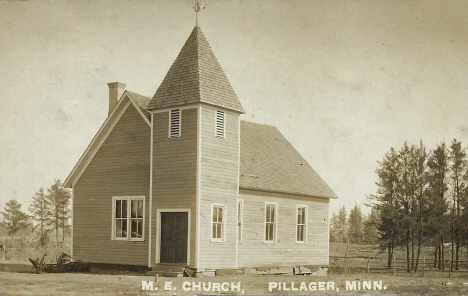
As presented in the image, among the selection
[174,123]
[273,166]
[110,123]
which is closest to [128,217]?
[110,123]

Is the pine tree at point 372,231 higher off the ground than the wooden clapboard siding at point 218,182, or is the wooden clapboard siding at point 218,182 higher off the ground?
the wooden clapboard siding at point 218,182

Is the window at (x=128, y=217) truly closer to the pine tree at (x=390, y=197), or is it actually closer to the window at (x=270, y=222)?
the window at (x=270, y=222)

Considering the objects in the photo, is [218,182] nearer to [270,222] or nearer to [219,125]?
[219,125]

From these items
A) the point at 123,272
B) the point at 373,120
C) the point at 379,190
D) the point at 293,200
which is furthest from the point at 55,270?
the point at 379,190

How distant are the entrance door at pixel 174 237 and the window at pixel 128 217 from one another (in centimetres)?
147

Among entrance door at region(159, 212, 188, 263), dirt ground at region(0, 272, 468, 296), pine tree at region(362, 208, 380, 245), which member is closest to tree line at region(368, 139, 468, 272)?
pine tree at region(362, 208, 380, 245)

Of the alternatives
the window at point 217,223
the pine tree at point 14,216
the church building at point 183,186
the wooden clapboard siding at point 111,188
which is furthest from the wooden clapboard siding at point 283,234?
the pine tree at point 14,216

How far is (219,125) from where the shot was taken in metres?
24.7

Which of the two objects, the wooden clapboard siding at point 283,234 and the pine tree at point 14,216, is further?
the pine tree at point 14,216

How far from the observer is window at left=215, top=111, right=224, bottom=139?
80.6 feet

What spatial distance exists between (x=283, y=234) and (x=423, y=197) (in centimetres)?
1947

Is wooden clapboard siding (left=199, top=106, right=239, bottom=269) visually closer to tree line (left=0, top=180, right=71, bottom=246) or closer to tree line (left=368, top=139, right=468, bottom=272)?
tree line (left=368, top=139, right=468, bottom=272)

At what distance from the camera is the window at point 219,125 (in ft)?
80.6

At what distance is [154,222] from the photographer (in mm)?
24703
